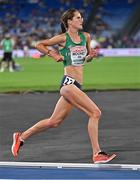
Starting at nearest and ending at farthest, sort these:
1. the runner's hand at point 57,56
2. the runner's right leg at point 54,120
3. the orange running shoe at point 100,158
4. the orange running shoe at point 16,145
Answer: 1. the orange running shoe at point 100,158
2. the runner's hand at point 57,56
3. the runner's right leg at point 54,120
4. the orange running shoe at point 16,145

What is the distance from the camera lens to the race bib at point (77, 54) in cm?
808

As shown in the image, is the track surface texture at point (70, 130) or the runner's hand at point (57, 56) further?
the track surface texture at point (70, 130)

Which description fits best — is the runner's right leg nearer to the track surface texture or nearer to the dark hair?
the track surface texture

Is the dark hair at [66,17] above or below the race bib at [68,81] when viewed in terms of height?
above

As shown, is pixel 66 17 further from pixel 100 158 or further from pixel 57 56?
pixel 100 158

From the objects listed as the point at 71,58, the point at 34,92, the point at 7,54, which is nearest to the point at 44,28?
the point at 7,54

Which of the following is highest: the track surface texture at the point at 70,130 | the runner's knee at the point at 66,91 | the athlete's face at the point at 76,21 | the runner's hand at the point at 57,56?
the athlete's face at the point at 76,21

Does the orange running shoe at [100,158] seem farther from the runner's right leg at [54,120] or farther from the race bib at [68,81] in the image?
the race bib at [68,81]

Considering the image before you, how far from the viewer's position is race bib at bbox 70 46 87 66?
8078 mm

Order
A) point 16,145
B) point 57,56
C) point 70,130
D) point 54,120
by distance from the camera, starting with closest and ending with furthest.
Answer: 1. point 57,56
2. point 54,120
3. point 16,145
4. point 70,130

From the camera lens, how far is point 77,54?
26.5 feet

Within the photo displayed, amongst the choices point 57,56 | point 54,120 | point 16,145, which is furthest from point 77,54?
point 16,145

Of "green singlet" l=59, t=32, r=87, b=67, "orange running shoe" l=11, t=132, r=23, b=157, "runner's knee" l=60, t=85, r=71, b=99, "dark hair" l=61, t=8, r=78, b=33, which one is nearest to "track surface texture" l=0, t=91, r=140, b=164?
"orange running shoe" l=11, t=132, r=23, b=157

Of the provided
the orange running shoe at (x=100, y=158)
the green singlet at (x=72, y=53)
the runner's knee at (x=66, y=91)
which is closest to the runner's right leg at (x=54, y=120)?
the runner's knee at (x=66, y=91)
